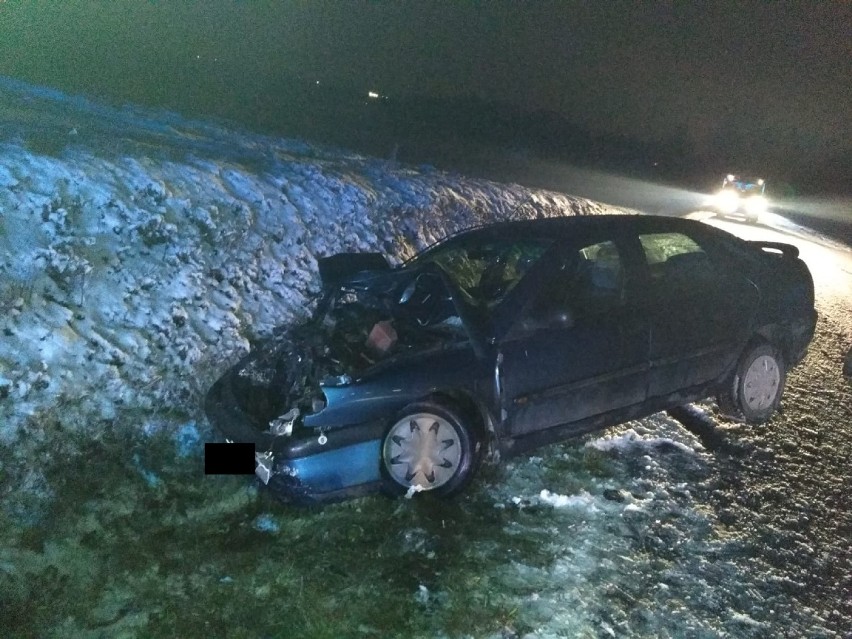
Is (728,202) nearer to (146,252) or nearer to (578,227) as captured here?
(578,227)

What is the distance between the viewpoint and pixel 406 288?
4512 millimetres

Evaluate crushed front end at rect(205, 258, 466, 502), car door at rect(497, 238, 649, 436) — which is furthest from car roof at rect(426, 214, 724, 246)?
crushed front end at rect(205, 258, 466, 502)

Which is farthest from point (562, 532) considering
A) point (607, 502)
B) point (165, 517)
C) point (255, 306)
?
point (255, 306)

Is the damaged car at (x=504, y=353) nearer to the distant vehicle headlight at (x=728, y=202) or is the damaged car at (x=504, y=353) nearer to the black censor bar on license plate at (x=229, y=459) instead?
the black censor bar on license plate at (x=229, y=459)

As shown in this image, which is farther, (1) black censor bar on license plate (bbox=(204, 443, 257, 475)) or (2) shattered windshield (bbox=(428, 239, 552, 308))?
(2) shattered windshield (bbox=(428, 239, 552, 308))

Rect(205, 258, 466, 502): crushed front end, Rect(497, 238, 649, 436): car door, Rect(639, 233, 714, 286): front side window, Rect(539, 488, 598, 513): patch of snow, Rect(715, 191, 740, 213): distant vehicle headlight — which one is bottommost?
Rect(539, 488, 598, 513): patch of snow

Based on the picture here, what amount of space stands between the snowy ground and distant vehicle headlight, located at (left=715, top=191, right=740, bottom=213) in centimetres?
1847

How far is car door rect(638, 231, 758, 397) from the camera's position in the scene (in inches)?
171

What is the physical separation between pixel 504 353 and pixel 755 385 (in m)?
2.34

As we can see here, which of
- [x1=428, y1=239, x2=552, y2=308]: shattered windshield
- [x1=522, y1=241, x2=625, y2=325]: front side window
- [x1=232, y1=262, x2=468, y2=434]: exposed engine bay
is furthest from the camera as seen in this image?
[x1=428, y1=239, x2=552, y2=308]: shattered windshield

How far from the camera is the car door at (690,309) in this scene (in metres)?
4.36

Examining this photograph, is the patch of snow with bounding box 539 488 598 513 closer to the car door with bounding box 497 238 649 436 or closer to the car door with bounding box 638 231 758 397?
the car door with bounding box 497 238 649 436

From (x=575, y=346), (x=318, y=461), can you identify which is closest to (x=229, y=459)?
(x=318, y=461)

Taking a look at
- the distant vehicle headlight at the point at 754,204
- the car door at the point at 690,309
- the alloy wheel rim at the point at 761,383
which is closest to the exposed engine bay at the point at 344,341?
the car door at the point at 690,309
